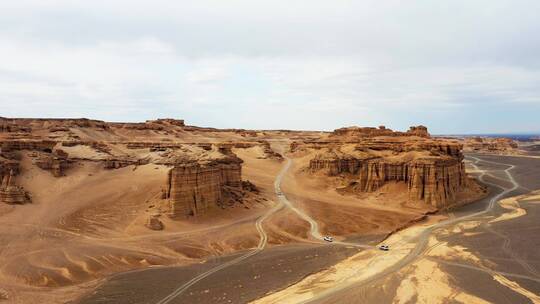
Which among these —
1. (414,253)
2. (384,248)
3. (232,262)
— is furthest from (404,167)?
(232,262)

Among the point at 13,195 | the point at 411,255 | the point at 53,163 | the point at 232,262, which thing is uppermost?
the point at 53,163

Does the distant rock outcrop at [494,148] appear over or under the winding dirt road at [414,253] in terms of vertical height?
over

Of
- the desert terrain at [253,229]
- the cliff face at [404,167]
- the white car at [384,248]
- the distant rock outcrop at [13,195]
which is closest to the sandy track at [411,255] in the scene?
the desert terrain at [253,229]

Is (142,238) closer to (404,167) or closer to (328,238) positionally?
(328,238)

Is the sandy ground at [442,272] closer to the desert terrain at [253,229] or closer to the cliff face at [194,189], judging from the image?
the desert terrain at [253,229]

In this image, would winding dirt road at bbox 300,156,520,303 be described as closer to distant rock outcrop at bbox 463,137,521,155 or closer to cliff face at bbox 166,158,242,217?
cliff face at bbox 166,158,242,217

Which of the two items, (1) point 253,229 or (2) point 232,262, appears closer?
(2) point 232,262

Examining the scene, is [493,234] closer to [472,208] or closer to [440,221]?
[440,221]
